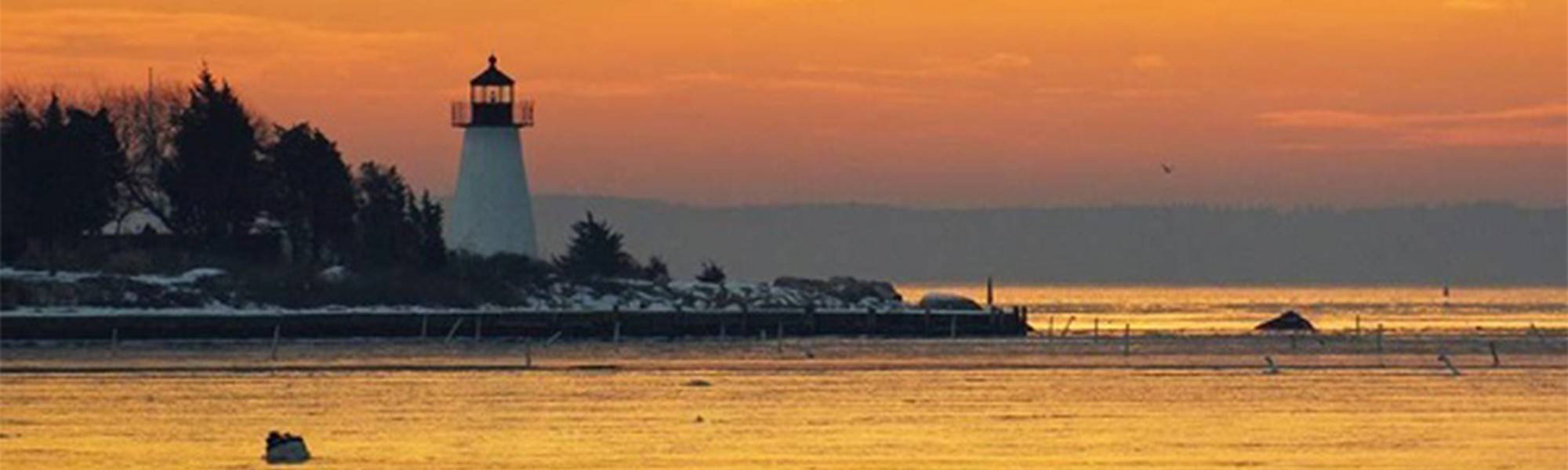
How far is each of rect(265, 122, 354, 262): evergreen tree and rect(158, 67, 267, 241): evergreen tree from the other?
696 mm

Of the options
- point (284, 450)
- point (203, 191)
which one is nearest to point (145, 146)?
point (203, 191)

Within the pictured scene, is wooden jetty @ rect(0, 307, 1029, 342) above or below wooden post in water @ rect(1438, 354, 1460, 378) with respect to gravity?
above

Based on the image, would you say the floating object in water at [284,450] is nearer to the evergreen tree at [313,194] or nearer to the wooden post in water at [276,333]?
the wooden post in water at [276,333]

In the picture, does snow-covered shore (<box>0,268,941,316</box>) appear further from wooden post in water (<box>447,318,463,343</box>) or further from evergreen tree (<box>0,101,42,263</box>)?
evergreen tree (<box>0,101,42,263</box>)

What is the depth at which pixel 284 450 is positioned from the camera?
46250 millimetres

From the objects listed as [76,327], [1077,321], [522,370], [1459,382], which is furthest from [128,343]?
[1077,321]

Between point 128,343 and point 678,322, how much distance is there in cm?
1795

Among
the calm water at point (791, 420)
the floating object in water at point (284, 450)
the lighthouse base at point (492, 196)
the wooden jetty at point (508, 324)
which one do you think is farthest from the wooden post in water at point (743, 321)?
the floating object in water at point (284, 450)

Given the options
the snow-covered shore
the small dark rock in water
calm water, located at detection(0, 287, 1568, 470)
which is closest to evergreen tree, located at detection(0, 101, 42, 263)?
the snow-covered shore

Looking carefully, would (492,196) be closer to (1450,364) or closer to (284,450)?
(1450,364)

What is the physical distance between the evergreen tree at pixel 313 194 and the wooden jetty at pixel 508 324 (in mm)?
6584

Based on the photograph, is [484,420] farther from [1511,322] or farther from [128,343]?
[1511,322]

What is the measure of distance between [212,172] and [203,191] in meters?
0.63

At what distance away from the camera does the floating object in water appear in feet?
151
